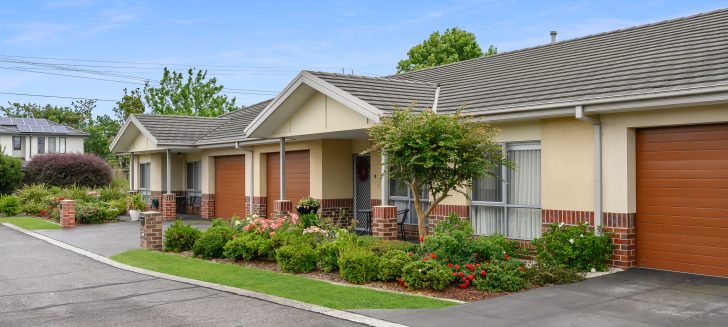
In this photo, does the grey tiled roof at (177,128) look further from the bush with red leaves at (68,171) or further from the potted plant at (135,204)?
the bush with red leaves at (68,171)

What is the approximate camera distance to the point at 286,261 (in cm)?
1154

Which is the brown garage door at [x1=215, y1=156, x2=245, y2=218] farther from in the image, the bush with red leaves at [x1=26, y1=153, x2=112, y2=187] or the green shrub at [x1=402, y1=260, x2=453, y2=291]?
the green shrub at [x1=402, y1=260, x2=453, y2=291]

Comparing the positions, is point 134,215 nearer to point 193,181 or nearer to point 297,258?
point 193,181

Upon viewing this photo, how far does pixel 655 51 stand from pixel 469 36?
98.9 feet

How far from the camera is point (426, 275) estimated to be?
371 inches

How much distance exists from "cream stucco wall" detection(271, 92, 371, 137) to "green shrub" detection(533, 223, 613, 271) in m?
4.86

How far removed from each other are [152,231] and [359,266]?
6883 millimetres

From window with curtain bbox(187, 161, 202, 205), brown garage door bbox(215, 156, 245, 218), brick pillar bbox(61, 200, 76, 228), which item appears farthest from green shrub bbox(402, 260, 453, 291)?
window with curtain bbox(187, 161, 202, 205)

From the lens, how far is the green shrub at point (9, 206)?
28000 millimetres

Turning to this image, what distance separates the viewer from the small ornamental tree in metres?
10.9

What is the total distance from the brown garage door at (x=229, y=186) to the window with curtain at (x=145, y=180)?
554 centimetres

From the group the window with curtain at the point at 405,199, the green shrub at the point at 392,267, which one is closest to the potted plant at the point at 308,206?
the window with curtain at the point at 405,199

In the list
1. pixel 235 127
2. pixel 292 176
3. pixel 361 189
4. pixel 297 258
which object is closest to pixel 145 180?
pixel 235 127

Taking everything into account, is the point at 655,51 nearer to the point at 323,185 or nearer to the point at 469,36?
the point at 323,185
